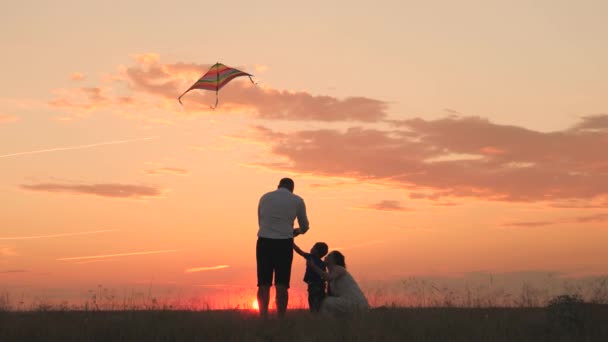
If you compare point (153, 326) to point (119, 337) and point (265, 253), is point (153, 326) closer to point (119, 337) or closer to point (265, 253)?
point (119, 337)

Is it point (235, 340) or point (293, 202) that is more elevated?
point (293, 202)

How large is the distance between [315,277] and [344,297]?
4.25ft

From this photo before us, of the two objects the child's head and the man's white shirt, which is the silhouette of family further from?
the child's head

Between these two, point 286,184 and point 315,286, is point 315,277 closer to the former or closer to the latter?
point 315,286

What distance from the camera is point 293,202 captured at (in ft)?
43.5

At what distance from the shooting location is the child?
14422 millimetres

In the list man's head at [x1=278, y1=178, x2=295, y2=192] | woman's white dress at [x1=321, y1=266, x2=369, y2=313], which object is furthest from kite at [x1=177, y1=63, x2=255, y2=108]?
woman's white dress at [x1=321, y1=266, x2=369, y2=313]

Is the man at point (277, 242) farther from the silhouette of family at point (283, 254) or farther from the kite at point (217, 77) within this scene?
the kite at point (217, 77)

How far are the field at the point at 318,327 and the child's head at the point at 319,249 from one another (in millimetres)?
1901

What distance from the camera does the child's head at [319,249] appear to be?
14.4m

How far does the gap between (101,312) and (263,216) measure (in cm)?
291

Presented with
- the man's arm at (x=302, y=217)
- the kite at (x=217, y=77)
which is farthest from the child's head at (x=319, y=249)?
the kite at (x=217, y=77)

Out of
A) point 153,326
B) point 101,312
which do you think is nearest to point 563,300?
point 153,326

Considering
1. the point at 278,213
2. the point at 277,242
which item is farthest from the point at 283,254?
the point at 278,213
